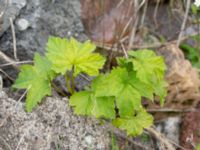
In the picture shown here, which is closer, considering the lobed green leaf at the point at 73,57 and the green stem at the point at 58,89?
the lobed green leaf at the point at 73,57

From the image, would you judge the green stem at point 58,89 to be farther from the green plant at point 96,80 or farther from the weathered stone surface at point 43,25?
the weathered stone surface at point 43,25

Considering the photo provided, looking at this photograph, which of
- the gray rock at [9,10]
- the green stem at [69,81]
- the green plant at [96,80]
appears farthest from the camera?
the gray rock at [9,10]

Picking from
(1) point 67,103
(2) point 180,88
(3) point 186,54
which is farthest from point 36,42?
(3) point 186,54

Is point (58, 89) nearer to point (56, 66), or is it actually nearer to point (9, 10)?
point (56, 66)

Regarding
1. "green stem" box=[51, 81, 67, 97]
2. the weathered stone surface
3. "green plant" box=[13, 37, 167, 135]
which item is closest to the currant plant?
"green plant" box=[13, 37, 167, 135]

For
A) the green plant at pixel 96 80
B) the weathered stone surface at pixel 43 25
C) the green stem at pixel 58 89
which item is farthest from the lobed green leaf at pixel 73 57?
the weathered stone surface at pixel 43 25

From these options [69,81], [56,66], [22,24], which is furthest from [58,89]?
[22,24]
